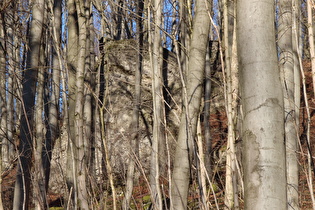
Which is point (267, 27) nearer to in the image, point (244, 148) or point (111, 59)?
point (244, 148)

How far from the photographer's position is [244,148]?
1760 millimetres

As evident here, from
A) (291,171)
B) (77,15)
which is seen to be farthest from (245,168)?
(77,15)

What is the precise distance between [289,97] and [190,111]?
1429mm

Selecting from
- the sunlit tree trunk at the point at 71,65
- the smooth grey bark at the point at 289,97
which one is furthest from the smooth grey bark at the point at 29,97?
the smooth grey bark at the point at 289,97

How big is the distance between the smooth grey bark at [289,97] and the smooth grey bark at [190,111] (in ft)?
2.84

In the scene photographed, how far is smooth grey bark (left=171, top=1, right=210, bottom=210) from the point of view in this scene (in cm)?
305

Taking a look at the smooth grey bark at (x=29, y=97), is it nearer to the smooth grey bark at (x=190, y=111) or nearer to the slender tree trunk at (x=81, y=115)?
the slender tree trunk at (x=81, y=115)

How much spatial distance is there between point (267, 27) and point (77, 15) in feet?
12.1

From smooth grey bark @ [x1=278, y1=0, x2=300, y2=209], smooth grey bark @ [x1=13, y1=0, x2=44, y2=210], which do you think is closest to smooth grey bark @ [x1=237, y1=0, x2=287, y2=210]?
smooth grey bark @ [x1=278, y1=0, x2=300, y2=209]

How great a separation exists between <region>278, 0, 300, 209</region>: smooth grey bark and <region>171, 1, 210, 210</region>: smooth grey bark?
34.1 inches

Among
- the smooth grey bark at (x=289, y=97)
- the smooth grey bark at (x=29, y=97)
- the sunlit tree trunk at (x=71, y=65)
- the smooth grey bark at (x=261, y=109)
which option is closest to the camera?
the smooth grey bark at (x=261, y=109)

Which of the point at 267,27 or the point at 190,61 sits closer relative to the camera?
the point at 267,27

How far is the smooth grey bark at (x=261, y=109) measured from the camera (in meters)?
1.64

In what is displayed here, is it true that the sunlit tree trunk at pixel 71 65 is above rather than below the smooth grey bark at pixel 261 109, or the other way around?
above
